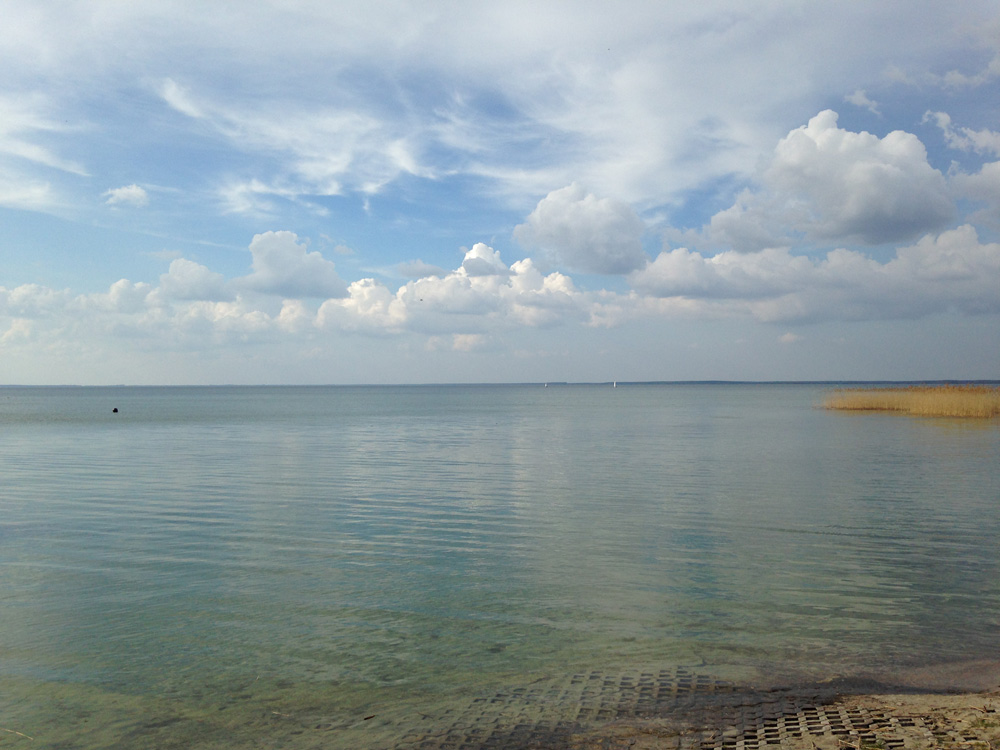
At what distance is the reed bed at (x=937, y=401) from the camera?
64.9 metres

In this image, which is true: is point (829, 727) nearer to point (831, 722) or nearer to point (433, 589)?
point (831, 722)

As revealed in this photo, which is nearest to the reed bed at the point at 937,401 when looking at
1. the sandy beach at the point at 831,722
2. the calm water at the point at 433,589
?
the calm water at the point at 433,589

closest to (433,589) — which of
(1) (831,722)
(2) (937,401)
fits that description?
(1) (831,722)

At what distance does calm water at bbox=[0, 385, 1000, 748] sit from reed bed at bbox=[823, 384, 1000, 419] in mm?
39585

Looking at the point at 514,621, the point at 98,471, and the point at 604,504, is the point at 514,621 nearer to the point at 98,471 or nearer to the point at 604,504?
the point at 604,504

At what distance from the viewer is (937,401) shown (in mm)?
70750

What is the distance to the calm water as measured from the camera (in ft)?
30.2

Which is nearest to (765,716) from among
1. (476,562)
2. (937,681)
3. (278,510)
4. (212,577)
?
(937,681)

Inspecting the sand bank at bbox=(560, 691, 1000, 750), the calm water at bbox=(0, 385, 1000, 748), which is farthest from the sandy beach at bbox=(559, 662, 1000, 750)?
the calm water at bbox=(0, 385, 1000, 748)

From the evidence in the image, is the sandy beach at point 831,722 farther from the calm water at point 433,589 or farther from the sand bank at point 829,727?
the calm water at point 433,589

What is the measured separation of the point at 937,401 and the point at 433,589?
72.1 meters

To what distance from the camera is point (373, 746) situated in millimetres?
7691

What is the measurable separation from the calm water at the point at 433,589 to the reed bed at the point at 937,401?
130ft

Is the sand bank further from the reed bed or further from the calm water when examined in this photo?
the reed bed
